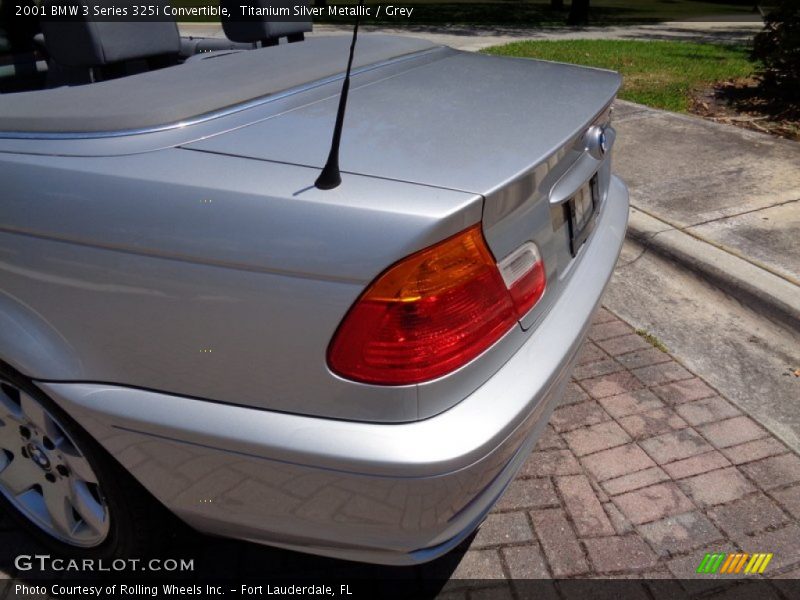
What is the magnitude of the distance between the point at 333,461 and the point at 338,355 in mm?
232

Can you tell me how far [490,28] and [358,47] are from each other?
1464cm

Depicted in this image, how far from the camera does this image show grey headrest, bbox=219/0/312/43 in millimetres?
3105

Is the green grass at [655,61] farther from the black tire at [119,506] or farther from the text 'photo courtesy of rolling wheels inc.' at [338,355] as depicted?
the black tire at [119,506]

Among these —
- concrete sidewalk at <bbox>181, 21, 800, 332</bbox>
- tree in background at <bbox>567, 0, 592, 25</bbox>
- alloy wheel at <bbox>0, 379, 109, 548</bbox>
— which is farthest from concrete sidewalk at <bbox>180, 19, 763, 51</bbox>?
alloy wheel at <bbox>0, 379, 109, 548</bbox>

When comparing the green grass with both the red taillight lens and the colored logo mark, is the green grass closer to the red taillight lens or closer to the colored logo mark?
the colored logo mark

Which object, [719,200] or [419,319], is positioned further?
[719,200]

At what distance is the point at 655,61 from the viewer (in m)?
10.1

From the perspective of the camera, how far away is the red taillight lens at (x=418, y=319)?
1.53 m

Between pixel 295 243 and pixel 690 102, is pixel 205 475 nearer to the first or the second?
pixel 295 243

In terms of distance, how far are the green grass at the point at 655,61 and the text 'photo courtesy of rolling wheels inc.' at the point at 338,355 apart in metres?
5.50

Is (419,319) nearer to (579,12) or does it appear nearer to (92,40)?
(92,40)

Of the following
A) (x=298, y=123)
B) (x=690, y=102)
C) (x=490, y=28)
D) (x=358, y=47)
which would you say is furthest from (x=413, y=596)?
(x=490, y=28)

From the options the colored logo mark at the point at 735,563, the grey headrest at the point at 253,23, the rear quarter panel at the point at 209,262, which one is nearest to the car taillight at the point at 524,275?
the rear quarter panel at the point at 209,262

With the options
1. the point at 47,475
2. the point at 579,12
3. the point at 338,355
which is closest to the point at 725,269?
the point at 338,355
